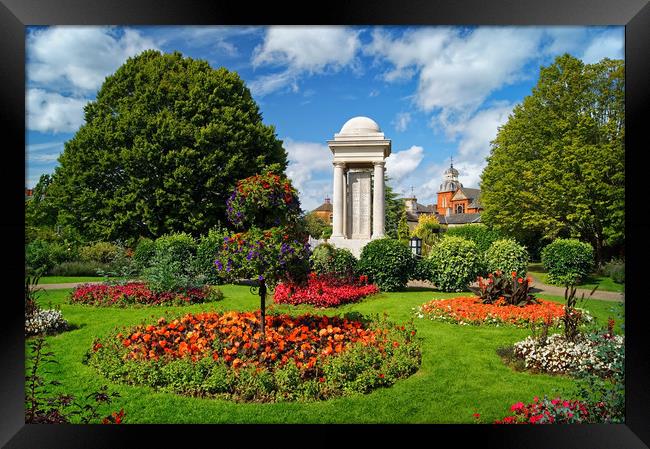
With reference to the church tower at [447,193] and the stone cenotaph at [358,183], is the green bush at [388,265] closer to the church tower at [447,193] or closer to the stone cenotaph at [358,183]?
the stone cenotaph at [358,183]

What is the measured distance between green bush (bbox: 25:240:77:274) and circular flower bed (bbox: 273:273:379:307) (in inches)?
197

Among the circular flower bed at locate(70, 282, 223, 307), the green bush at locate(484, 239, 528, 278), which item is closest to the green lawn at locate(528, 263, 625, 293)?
the green bush at locate(484, 239, 528, 278)

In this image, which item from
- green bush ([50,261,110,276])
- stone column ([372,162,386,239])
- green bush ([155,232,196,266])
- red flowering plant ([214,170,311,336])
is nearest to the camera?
red flowering plant ([214,170,311,336])

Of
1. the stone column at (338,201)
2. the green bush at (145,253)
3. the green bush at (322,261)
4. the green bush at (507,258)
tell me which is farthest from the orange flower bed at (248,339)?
the stone column at (338,201)

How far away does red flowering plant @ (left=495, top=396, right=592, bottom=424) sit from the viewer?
12.2ft

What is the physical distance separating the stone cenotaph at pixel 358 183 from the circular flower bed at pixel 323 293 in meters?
4.19

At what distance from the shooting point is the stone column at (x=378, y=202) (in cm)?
1480

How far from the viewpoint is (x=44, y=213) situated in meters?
14.6

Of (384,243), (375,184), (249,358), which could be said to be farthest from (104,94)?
(249,358)

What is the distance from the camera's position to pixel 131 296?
9016 mm

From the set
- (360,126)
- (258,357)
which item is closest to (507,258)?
(360,126)

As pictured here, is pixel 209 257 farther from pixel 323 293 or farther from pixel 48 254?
pixel 323 293

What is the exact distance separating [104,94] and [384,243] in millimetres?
11625

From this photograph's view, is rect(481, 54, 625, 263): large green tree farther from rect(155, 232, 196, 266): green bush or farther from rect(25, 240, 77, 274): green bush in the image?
rect(25, 240, 77, 274): green bush
